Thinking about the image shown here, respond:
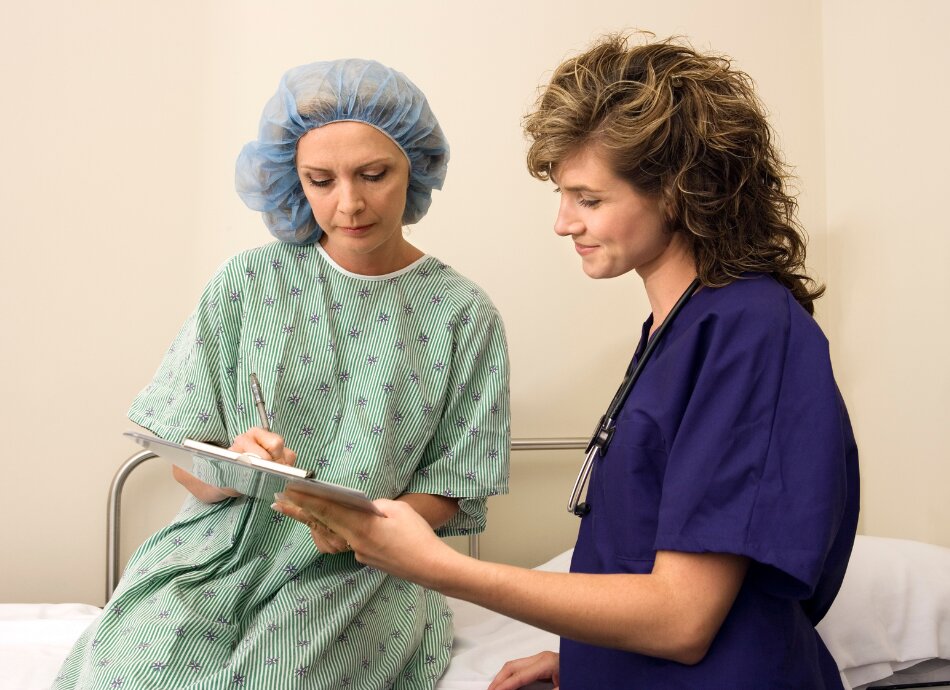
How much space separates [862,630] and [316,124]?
1.31 m

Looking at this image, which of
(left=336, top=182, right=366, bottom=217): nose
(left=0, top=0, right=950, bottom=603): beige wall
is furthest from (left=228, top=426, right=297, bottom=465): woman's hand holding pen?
(left=0, top=0, right=950, bottom=603): beige wall

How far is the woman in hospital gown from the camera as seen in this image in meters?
1.42

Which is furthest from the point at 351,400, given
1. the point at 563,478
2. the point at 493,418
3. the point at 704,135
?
the point at 563,478

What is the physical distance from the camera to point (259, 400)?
56.1 inches

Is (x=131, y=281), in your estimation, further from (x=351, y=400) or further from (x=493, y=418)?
(x=493, y=418)

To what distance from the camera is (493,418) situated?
1.60 meters

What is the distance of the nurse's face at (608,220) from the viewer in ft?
3.79

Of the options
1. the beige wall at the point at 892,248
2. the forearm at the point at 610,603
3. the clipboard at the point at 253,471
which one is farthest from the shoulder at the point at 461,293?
the beige wall at the point at 892,248

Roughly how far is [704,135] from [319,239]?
2.52ft

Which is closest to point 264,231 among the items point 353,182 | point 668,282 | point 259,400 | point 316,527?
point 353,182

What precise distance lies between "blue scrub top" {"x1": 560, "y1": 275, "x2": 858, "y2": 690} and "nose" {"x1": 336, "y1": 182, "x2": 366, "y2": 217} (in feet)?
1.91

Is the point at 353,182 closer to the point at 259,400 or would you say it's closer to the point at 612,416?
the point at 259,400

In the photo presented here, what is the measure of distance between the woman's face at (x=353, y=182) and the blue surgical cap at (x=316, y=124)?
0.9 inches

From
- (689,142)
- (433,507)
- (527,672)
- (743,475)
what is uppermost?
(689,142)
